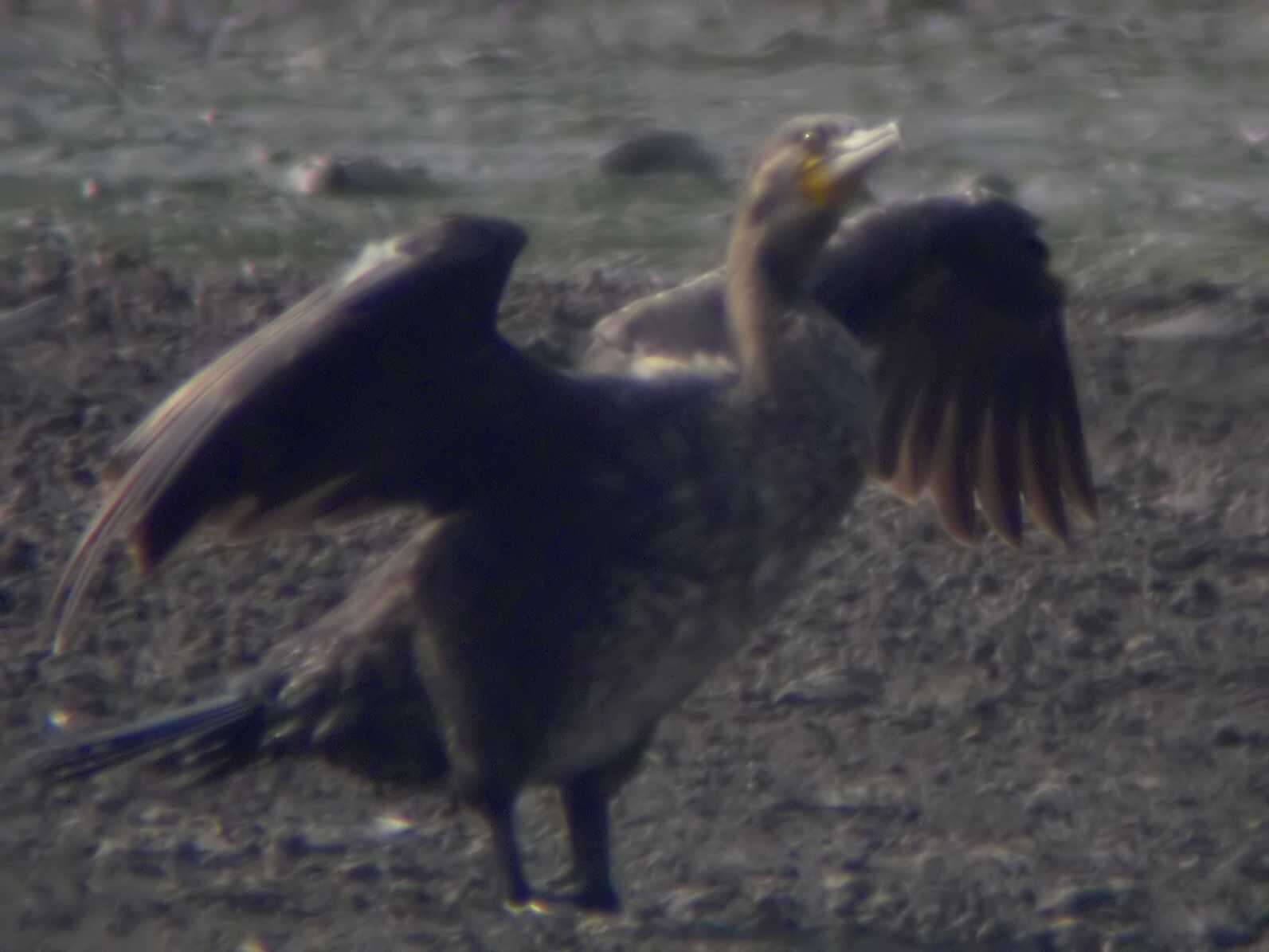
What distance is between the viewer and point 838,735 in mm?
3830

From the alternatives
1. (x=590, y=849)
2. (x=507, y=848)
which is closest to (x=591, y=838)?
(x=590, y=849)

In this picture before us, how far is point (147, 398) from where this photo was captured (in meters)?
4.44

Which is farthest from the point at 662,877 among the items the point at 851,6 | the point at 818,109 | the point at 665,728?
the point at 851,6

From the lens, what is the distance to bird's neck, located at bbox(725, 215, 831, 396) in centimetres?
324

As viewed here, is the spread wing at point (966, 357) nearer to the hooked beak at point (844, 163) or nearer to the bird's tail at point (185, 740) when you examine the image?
the hooked beak at point (844, 163)

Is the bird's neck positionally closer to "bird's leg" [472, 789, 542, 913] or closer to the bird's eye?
the bird's eye

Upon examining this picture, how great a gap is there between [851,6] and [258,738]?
4.57 m

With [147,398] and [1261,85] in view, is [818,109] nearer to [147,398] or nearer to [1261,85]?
[1261,85]

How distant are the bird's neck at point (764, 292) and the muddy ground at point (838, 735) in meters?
0.79

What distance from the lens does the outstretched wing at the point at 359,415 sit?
2838mm

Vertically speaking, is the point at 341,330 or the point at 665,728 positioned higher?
the point at 341,330

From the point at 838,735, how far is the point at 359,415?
1.16 meters

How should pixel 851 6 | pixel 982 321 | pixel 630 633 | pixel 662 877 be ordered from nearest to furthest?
pixel 630 633 → pixel 662 877 → pixel 982 321 → pixel 851 6

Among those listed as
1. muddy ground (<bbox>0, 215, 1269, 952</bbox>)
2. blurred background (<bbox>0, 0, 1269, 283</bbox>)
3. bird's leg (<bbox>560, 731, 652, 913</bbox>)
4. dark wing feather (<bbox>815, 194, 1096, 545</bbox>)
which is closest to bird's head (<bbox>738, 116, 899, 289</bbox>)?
dark wing feather (<bbox>815, 194, 1096, 545</bbox>)
